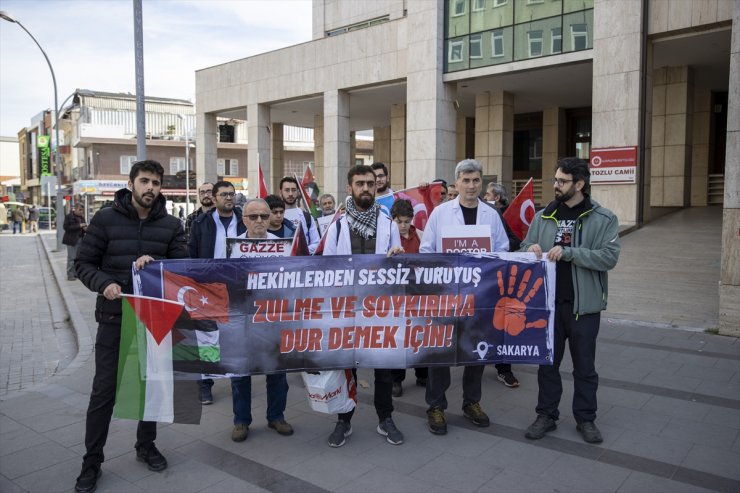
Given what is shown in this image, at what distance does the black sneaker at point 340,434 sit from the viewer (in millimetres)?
4734

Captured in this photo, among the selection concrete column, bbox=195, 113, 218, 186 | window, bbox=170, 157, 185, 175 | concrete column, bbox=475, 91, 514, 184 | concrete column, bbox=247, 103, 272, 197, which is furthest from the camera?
window, bbox=170, 157, 185, 175

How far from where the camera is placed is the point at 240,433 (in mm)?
4891

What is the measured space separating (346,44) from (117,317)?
2212 cm

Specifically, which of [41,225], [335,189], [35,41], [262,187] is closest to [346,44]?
[335,189]

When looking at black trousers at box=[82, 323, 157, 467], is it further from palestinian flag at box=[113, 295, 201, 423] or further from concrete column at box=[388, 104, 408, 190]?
concrete column at box=[388, 104, 408, 190]

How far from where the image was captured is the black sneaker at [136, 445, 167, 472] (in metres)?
4.36

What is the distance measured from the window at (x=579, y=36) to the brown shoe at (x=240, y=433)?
55.7 feet

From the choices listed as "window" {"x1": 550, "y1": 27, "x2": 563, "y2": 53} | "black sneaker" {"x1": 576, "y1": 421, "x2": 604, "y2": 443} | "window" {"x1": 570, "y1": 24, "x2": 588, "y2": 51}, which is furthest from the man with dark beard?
"window" {"x1": 550, "y1": 27, "x2": 563, "y2": 53}

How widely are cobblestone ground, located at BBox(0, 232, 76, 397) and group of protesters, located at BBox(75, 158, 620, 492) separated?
3.09 meters

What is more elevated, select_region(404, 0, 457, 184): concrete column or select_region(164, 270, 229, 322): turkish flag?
select_region(404, 0, 457, 184): concrete column

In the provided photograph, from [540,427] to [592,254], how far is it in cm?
150

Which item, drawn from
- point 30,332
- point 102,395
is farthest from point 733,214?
point 30,332

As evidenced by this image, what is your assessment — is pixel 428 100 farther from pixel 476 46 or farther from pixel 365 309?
pixel 365 309

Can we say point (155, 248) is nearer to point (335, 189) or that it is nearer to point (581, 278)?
point (581, 278)
